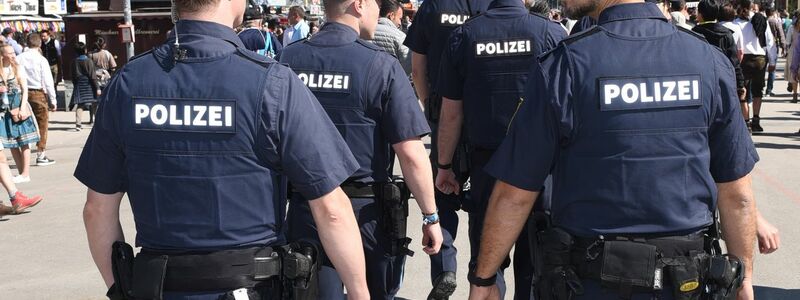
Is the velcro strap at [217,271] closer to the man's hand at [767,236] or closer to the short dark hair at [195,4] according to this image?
the short dark hair at [195,4]

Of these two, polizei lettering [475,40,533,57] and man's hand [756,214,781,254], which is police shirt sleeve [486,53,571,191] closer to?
man's hand [756,214,781,254]

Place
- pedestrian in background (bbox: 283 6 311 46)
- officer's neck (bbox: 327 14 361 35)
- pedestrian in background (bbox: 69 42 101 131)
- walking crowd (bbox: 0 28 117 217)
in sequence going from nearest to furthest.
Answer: officer's neck (bbox: 327 14 361 35)
walking crowd (bbox: 0 28 117 217)
pedestrian in background (bbox: 283 6 311 46)
pedestrian in background (bbox: 69 42 101 131)

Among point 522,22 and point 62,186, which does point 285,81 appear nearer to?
point 522,22

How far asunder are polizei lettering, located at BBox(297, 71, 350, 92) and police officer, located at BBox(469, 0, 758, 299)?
4.46 feet

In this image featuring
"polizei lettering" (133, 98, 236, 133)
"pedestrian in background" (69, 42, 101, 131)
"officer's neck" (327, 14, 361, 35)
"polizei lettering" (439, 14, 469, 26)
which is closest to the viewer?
"polizei lettering" (133, 98, 236, 133)

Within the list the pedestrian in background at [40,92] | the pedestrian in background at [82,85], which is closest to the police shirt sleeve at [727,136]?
the pedestrian in background at [40,92]

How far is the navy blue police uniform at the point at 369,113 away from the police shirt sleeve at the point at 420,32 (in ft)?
5.58

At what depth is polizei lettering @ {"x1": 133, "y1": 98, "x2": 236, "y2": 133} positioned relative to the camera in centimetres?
273

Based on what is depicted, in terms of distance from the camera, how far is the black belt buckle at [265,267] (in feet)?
9.18

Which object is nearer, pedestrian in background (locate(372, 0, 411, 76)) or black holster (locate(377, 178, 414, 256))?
black holster (locate(377, 178, 414, 256))

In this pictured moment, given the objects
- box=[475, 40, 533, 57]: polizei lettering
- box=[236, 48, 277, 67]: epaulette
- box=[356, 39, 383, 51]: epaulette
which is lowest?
box=[475, 40, 533, 57]: polizei lettering

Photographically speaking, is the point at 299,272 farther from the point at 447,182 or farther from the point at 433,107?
the point at 433,107

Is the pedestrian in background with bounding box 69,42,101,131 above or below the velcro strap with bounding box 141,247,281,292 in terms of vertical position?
below

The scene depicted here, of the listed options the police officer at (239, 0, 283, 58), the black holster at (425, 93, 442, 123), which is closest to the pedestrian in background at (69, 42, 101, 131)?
the police officer at (239, 0, 283, 58)
